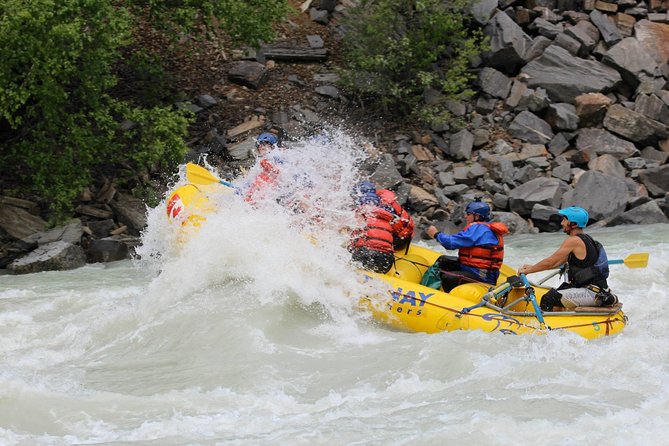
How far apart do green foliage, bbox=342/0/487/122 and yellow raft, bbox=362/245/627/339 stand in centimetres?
894

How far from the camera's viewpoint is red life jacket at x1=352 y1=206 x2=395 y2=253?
8.59 meters

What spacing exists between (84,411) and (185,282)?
293 cm

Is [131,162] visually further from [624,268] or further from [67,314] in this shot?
[624,268]

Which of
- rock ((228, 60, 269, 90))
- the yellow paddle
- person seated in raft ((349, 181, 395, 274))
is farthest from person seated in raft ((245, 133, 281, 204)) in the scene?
rock ((228, 60, 269, 90))

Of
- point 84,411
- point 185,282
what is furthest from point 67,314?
point 84,411

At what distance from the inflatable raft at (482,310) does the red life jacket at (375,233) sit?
0.90 feet

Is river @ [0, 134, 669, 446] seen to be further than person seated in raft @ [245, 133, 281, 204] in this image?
No

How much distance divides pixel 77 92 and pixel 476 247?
7.51 meters

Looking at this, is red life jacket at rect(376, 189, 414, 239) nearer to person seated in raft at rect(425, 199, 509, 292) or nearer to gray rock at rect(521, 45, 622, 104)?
person seated in raft at rect(425, 199, 509, 292)

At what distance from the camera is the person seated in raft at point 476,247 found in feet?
27.6

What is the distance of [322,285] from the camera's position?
8445 millimetres

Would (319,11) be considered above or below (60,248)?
above

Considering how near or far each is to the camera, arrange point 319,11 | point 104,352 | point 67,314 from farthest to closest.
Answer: point 319,11, point 67,314, point 104,352

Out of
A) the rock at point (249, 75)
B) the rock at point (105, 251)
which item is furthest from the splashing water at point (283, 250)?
the rock at point (249, 75)
